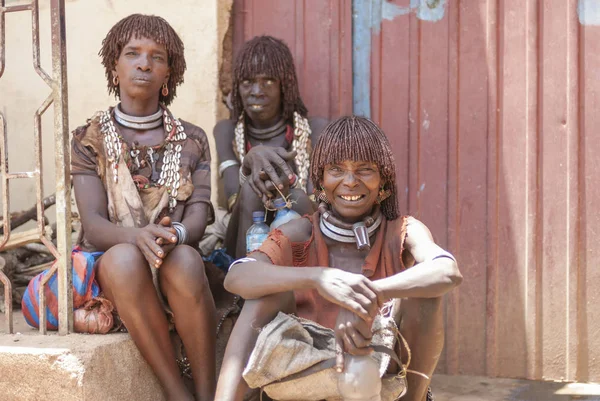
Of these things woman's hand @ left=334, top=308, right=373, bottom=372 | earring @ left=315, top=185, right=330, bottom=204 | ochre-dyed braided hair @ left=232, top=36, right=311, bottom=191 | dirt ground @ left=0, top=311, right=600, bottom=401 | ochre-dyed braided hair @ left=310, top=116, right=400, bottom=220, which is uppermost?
ochre-dyed braided hair @ left=232, top=36, right=311, bottom=191

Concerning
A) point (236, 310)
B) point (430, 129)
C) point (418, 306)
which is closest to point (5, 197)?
point (236, 310)

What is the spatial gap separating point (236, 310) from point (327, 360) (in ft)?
3.72

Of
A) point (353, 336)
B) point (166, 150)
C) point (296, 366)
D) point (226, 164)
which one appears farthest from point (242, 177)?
point (353, 336)

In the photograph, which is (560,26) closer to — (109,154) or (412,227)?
(412,227)

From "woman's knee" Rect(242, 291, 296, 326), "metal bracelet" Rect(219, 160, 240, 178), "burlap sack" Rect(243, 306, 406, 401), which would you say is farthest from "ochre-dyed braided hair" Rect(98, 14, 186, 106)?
"burlap sack" Rect(243, 306, 406, 401)

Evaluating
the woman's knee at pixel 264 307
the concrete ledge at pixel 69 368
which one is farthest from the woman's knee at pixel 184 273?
the woman's knee at pixel 264 307

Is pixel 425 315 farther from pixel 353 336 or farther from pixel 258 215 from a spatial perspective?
Answer: pixel 258 215

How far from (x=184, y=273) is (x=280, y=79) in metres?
1.57

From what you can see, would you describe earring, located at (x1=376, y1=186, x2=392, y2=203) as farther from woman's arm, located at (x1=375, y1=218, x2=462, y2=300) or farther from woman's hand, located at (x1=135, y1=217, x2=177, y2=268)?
woman's hand, located at (x1=135, y1=217, x2=177, y2=268)

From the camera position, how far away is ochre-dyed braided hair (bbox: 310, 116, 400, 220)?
10.8ft

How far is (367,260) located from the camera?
3.30 m

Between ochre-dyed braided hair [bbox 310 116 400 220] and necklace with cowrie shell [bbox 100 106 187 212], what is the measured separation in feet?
2.70

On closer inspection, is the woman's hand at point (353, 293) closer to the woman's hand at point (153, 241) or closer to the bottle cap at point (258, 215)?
the woman's hand at point (153, 241)

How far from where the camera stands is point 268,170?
4.04 m
